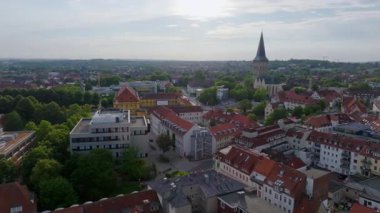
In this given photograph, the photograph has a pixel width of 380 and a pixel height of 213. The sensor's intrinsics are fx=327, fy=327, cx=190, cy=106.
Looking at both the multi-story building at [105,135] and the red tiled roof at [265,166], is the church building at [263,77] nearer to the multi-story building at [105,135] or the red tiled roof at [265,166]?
the multi-story building at [105,135]

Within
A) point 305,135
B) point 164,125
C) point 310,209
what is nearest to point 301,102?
point 305,135

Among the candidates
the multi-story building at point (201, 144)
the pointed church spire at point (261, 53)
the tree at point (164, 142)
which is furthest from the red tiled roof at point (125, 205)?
the pointed church spire at point (261, 53)

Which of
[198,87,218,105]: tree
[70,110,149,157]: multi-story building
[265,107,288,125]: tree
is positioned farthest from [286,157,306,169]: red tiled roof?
[198,87,218,105]: tree

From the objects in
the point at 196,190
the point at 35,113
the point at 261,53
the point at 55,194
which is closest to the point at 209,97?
the point at 261,53

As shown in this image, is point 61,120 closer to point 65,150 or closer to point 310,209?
point 65,150

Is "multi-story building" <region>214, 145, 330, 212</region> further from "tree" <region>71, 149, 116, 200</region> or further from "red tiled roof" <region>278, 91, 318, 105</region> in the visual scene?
"red tiled roof" <region>278, 91, 318, 105</region>

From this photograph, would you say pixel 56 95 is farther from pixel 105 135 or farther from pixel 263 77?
pixel 263 77
